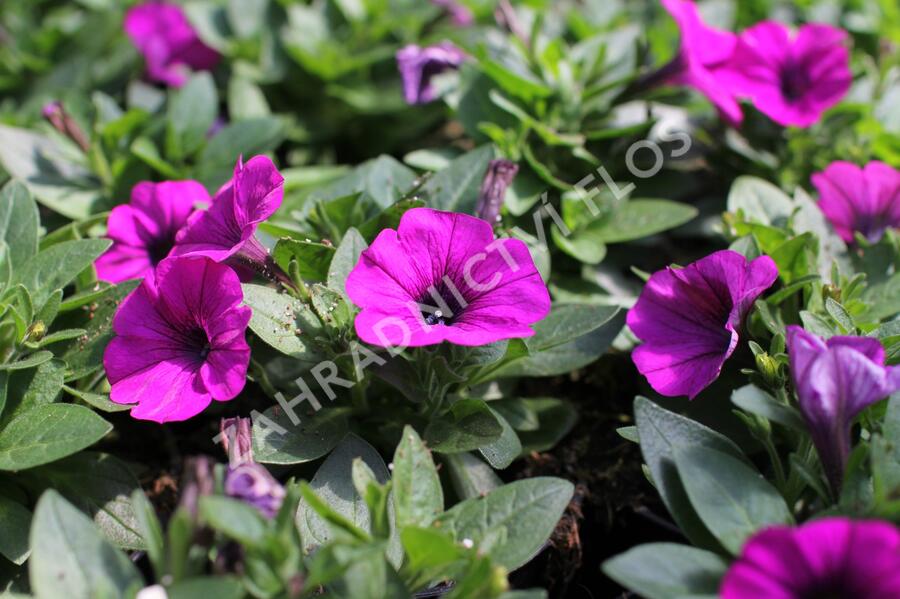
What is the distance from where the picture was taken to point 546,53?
2277 mm

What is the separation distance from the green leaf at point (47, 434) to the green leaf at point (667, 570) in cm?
82

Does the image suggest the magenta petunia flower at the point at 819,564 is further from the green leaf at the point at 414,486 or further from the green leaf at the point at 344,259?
the green leaf at the point at 344,259

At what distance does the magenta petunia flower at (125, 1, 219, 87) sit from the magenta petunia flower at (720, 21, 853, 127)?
5.31ft

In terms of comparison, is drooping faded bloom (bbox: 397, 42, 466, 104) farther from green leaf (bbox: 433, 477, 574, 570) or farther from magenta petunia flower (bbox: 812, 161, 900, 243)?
green leaf (bbox: 433, 477, 574, 570)

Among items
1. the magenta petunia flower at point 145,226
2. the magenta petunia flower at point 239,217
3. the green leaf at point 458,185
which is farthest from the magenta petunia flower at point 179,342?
the green leaf at point 458,185

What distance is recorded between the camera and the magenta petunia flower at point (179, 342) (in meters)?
1.47

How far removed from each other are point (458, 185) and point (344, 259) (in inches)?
16.0

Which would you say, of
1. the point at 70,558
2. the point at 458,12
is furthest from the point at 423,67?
the point at 70,558

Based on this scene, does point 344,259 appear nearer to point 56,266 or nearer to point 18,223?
point 56,266

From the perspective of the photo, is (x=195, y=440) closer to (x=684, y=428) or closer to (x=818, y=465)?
(x=684, y=428)

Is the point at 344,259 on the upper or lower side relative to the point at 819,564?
upper

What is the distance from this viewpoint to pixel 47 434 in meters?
1.44

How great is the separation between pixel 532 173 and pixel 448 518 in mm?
1030

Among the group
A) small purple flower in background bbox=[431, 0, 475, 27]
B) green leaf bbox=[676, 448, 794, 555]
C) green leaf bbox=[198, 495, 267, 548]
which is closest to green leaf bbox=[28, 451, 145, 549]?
green leaf bbox=[198, 495, 267, 548]
